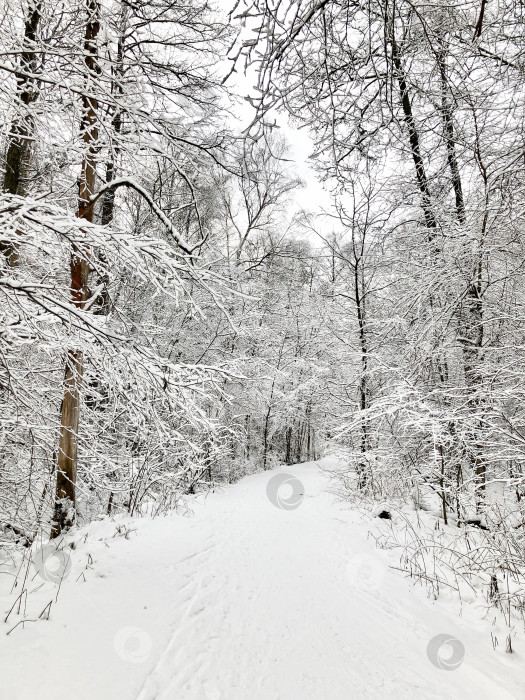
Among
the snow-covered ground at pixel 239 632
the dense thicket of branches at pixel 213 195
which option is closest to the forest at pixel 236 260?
the dense thicket of branches at pixel 213 195

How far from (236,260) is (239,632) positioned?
5.15 m

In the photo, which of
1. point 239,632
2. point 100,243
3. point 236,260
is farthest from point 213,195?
point 239,632

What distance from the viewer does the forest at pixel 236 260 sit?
2275 mm

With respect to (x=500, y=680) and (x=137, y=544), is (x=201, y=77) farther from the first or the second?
(x=500, y=680)

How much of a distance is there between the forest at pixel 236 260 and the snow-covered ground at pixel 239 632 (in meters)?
0.23

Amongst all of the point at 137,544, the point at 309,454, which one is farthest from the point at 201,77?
the point at 309,454

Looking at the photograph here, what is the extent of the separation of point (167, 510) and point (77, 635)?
4.51 m

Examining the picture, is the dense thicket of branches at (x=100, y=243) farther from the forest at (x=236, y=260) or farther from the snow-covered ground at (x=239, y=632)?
the snow-covered ground at (x=239, y=632)

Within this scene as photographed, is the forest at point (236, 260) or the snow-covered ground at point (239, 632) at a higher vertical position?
the forest at point (236, 260)

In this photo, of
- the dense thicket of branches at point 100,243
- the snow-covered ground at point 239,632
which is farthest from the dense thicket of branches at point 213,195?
the snow-covered ground at point 239,632

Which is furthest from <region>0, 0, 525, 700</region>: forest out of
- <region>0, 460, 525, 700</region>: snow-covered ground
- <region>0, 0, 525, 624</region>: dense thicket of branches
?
<region>0, 460, 525, 700</region>: snow-covered ground

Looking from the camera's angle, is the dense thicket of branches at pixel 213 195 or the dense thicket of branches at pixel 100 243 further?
the dense thicket of branches at pixel 100 243

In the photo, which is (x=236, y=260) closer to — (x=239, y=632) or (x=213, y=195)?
(x=213, y=195)

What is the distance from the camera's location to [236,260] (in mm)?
6285
